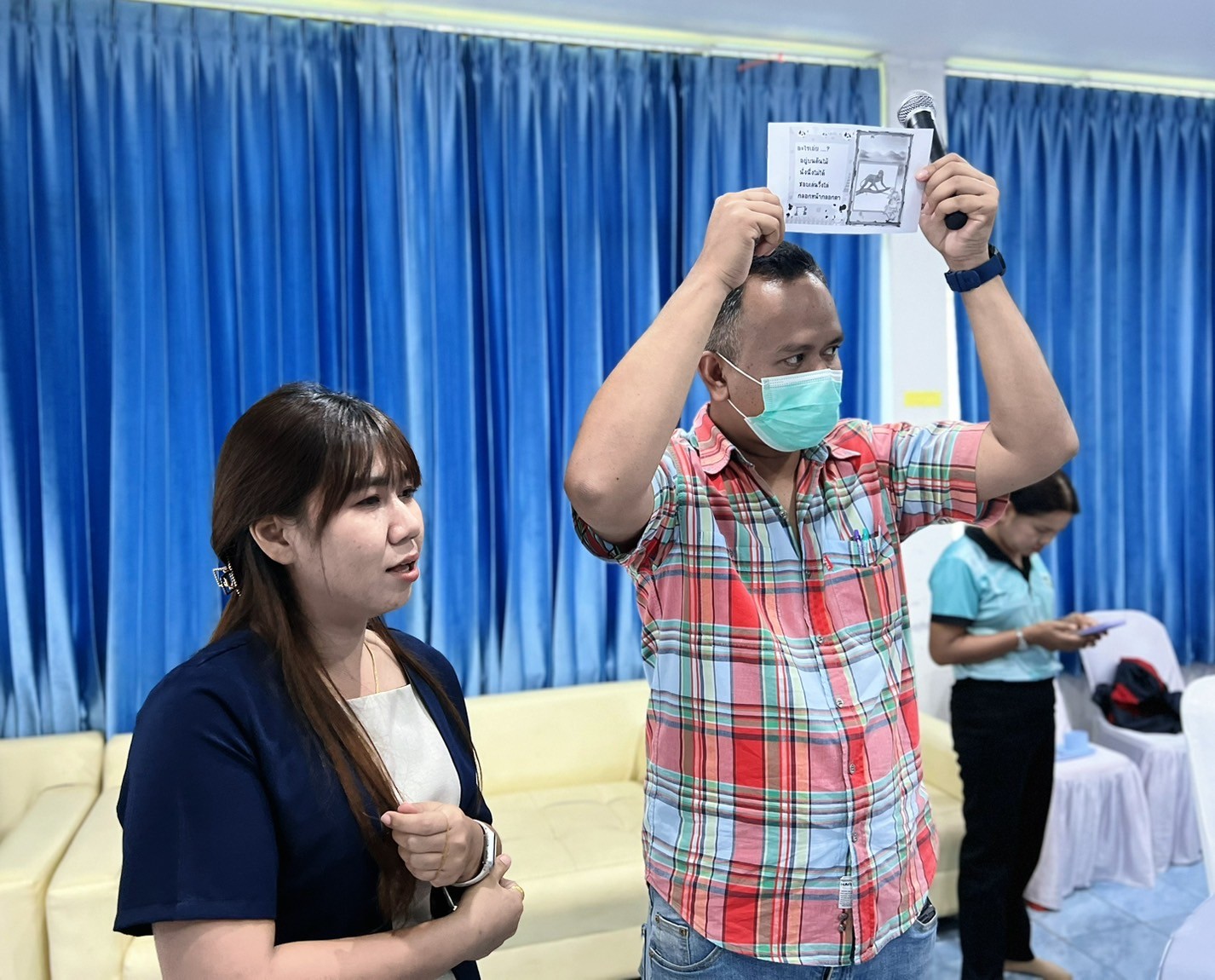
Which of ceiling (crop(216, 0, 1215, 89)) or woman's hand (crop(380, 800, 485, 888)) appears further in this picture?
ceiling (crop(216, 0, 1215, 89))

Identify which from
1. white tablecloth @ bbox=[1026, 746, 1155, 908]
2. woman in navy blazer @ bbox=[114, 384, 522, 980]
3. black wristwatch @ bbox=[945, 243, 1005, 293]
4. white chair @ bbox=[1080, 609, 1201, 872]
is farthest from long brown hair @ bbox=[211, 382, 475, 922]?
white chair @ bbox=[1080, 609, 1201, 872]

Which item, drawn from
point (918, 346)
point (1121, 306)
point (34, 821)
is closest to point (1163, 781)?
point (918, 346)

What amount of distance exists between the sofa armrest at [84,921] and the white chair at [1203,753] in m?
2.19

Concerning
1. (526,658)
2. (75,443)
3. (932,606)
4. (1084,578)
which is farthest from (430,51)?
(1084,578)

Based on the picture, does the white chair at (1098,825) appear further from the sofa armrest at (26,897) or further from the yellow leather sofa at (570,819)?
the sofa armrest at (26,897)

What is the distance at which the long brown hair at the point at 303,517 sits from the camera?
3.32ft

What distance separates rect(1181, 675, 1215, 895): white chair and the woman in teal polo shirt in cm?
104

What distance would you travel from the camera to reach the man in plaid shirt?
1.09m

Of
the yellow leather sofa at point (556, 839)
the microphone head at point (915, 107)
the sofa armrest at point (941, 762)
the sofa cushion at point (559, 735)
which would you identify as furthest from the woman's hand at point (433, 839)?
the sofa armrest at point (941, 762)

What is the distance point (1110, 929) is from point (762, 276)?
9.15 ft

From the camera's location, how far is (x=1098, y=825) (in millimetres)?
3332

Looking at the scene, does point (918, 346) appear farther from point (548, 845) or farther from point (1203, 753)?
point (1203, 753)

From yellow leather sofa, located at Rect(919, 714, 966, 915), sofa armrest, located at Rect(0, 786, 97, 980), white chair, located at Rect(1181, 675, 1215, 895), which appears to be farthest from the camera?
yellow leather sofa, located at Rect(919, 714, 966, 915)

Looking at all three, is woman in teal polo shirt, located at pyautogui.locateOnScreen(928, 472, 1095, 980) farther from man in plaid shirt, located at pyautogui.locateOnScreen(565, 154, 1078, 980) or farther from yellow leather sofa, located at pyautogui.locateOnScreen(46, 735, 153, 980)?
yellow leather sofa, located at pyautogui.locateOnScreen(46, 735, 153, 980)
